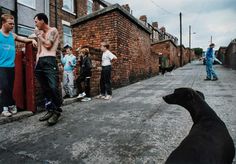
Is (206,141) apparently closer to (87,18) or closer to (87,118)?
(87,118)

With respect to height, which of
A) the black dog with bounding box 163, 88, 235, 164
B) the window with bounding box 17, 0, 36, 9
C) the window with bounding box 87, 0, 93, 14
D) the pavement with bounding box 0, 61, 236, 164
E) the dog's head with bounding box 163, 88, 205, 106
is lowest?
the pavement with bounding box 0, 61, 236, 164

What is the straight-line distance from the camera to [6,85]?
4121mm

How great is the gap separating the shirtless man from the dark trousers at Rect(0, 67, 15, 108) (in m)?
0.55

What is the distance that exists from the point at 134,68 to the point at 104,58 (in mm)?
4188

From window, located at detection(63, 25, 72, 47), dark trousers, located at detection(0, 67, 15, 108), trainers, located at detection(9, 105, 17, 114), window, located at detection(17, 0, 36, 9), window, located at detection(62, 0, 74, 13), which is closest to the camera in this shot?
dark trousers, located at detection(0, 67, 15, 108)

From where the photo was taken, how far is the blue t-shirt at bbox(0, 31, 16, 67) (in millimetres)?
4082

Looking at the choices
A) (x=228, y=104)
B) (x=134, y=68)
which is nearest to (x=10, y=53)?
(x=228, y=104)

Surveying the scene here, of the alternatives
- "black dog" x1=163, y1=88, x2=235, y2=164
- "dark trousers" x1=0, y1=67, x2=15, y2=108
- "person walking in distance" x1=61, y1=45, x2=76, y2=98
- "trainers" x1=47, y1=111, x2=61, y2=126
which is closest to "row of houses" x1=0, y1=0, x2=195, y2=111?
"person walking in distance" x1=61, y1=45, x2=76, y2=98

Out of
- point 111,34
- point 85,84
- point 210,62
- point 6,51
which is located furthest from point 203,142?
point 210,62

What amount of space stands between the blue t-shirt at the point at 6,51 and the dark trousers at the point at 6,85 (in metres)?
0.10

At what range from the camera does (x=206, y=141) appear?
6.43 feet

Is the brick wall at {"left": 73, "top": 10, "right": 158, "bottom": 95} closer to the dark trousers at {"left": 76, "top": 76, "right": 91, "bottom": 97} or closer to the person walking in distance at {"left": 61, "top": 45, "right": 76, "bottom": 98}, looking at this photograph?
the dark trousers at {"left": 76, "top": 76, "right": 91, "bottom": 97}

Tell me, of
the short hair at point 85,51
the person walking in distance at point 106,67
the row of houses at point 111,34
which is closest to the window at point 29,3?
the row of houses at point 111,34

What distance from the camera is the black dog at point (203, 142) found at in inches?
70.3
